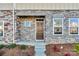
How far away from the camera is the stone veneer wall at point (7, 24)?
82.6ft

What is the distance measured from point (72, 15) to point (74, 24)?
91 cm

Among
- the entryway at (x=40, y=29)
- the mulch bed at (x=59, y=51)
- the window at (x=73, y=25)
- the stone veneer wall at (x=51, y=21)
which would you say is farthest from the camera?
the entryway at (x=40, y=29)

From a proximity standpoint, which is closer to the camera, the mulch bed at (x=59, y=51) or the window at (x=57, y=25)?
the mulch bed at (x=59, y=51)

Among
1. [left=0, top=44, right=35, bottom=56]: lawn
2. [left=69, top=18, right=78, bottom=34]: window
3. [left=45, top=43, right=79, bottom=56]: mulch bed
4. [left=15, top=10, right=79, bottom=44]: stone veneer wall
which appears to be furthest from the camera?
[left=69, top=18, right=78, bottom=34]: window

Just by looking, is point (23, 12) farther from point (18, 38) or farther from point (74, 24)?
point (74, 24)

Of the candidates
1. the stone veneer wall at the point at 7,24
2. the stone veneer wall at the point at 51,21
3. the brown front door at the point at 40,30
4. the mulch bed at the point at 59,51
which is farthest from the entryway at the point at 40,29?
the mulch bed at the point at 59,51

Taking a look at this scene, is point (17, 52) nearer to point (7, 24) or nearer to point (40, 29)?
point (7, 24)

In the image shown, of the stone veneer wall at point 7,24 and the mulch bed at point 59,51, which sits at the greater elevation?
the stone veneer wall at point 7,24

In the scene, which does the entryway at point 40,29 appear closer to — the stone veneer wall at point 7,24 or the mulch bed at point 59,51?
the stone veneer wall at point 7,24

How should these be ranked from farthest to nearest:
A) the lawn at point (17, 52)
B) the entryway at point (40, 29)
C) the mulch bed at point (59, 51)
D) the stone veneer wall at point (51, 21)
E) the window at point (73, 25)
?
1. the entryway at point (40, 29)
2. the window at point (73, 25)
3. the stone veneer wall at point (51, 21)
4. the lawn at point (17, 52)
5. the mulch bed at point (59, 51)

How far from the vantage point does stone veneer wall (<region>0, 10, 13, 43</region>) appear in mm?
25172

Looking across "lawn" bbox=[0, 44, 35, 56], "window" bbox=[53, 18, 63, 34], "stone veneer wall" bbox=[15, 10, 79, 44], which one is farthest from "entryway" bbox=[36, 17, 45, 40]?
"lawn" bbox=[0, 44, 35, 56]

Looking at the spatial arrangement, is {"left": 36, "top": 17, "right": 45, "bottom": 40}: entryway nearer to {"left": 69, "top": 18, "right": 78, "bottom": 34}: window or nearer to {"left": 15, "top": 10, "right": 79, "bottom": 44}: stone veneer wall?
{"left": 15, "top": 10, "right": 79, "bottom": 44}: stone veneer wall

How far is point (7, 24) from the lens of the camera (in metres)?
25.3
